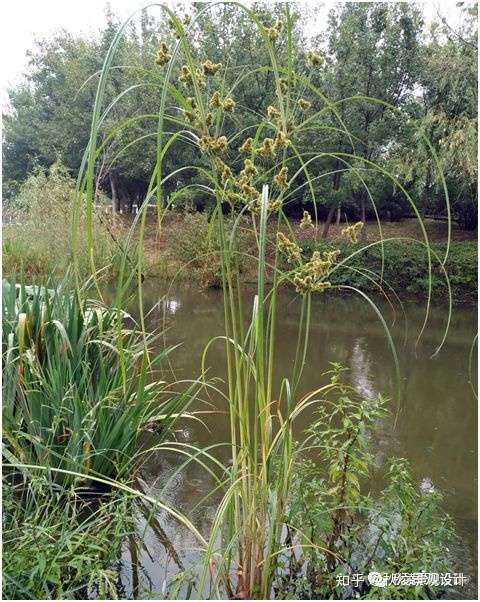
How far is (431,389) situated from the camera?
378 centimetres

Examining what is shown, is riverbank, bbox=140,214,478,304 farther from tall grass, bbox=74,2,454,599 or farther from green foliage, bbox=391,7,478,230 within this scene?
tall grass, bbox=74,2,454,599

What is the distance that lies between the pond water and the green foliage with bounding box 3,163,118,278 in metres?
1.13

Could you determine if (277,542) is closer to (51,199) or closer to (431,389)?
(431,389)

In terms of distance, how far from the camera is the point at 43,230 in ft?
22.4

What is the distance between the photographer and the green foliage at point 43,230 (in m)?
6.05

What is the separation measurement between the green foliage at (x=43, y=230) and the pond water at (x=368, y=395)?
1.13 metres

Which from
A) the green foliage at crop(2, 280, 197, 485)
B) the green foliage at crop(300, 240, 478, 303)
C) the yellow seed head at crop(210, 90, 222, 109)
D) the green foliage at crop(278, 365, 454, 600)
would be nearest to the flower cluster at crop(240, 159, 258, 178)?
the yellow seed head at crop(210, 90, 222, 109)

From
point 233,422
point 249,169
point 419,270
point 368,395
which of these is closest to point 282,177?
point 249,169

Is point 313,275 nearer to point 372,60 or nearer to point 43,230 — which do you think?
point 43,230

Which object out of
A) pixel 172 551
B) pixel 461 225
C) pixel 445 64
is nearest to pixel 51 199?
pixel 445 64

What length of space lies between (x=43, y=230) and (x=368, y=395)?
5090 mm

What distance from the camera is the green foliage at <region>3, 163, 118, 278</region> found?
6.05 m

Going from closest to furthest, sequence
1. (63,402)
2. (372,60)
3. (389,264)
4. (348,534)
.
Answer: (348,534)
(63,402)
(389,264)
(372,60)

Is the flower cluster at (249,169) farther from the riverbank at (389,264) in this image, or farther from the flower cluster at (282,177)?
the riverbank at (389,264)
